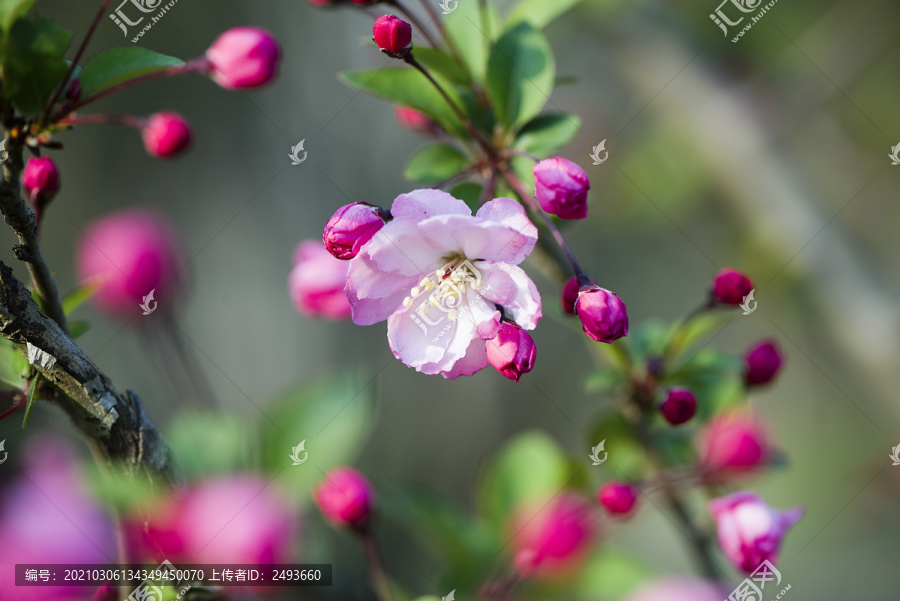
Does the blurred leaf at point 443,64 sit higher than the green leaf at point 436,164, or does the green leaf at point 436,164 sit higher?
the blurred leaf at point 443,64

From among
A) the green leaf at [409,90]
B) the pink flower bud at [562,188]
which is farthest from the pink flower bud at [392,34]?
the pink flower bud at [562,188]

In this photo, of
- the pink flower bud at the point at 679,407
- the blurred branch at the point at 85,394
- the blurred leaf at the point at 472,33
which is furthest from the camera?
the blurred leaf at the point at 472,33

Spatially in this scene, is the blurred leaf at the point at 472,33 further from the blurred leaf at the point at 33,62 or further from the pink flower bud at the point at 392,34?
the blurred leaf at the point at 33,62

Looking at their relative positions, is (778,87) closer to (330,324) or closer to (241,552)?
(330,324)

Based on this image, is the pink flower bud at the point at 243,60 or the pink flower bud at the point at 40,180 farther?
the pink flower bud at the point at 243,60

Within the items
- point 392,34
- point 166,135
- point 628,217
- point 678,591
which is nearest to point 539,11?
point 392,34

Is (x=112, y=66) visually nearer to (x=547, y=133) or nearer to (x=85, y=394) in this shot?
(x=85, y=394)

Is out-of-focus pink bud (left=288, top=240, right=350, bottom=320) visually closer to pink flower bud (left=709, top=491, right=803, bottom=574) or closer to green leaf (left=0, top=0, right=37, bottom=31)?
green leaf (left=0, top=0, right=37, bottom=31)
